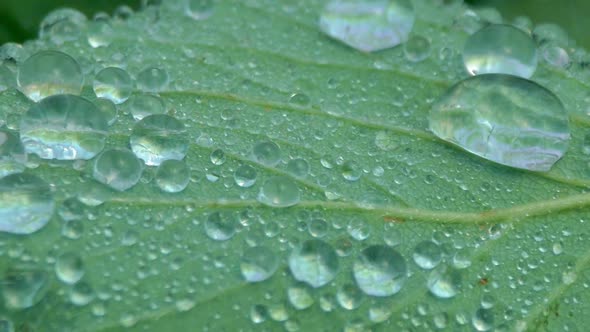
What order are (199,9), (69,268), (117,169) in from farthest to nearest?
(199,9)
(117,169)
(69,268)

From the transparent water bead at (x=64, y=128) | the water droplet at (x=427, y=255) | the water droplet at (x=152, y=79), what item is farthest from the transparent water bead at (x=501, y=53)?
the transparent water bead at (x=64, y=128)

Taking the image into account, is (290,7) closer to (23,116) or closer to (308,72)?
(308,72)

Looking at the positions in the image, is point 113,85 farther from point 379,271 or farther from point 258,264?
point 379,271

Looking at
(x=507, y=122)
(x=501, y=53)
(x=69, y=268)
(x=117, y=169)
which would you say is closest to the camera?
(x=69, y=268)

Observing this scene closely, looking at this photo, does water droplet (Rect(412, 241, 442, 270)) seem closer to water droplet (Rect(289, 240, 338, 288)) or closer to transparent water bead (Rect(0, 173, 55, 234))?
water droplet (Rect(289, 240, 338, 288))

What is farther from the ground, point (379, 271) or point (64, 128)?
point (64, 128)

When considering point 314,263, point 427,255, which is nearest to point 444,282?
point 427,255

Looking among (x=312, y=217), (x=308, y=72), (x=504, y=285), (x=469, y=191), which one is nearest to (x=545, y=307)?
(x=504, y=285)

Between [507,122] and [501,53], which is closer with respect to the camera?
[507,122]
